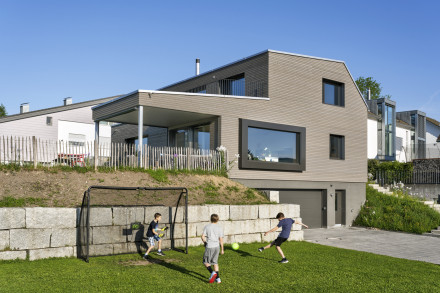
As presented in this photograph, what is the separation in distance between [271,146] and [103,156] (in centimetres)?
830

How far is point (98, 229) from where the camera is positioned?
11391mm

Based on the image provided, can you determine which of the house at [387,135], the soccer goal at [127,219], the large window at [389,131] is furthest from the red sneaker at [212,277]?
the large window at [389,131]

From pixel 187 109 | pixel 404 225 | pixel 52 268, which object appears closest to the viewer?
pixel 52 268

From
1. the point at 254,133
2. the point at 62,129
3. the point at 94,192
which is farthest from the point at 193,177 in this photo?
the point at 62,129

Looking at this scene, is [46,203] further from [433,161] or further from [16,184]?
[433,161]

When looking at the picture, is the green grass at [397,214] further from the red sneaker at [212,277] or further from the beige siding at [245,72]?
the red sneaker at [212,277]

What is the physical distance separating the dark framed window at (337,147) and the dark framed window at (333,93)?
1.96 meters

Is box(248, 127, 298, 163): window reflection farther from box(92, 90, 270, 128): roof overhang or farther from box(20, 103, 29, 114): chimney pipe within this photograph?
box(20, 103, 29, 114): chimney pipe

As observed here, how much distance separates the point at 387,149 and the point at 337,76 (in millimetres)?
17179

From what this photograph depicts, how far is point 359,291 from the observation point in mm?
8594

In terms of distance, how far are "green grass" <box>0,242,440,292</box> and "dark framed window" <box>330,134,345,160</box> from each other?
1183 centimetres

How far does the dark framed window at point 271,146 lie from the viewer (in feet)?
64.3

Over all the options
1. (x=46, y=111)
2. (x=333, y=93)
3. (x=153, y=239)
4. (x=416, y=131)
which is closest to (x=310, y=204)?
(x=333, y=93)

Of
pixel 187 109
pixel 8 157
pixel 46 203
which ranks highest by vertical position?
pixel 187 109
